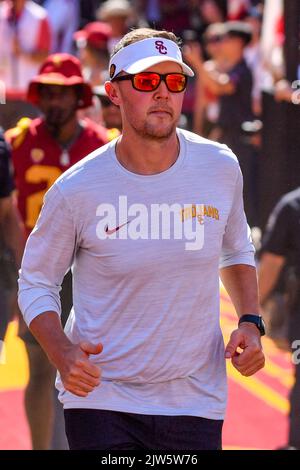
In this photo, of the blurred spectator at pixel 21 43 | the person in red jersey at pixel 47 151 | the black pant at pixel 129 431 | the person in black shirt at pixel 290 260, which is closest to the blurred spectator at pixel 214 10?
the blurred spectator at pixel 21 43

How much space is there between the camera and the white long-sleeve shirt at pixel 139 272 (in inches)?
140

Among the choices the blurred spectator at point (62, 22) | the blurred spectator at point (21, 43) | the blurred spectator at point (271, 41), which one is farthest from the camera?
the blurred spectator at point (62, 22)

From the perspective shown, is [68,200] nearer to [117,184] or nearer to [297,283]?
[117,184]

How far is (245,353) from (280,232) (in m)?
1.94

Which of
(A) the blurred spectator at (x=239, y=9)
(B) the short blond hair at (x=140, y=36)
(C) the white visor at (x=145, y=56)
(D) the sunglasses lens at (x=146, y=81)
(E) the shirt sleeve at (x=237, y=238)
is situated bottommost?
(E) the shirt sleeve at (x=237, y=238)

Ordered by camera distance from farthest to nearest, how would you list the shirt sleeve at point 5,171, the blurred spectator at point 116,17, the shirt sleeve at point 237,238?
the blurred spectator at point 116,17 < the shirt sleeve at point 5,171 < the shirt sleeve at point 237,238

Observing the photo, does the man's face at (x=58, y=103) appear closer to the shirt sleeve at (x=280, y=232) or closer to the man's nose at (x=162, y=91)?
the shirt sleeve at (x=280, y=232)

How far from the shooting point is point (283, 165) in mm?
6297

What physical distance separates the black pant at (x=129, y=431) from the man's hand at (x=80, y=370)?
0.23 m

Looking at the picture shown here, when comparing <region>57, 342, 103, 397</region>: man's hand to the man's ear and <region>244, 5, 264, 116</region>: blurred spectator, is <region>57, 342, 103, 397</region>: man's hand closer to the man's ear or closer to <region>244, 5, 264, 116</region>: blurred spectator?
the man's ear

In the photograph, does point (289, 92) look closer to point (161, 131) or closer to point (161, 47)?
point (161, 47)

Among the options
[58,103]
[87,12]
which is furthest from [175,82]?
[87,12]

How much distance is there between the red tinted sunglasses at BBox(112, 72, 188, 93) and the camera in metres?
3.60

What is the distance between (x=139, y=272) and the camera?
3.52 m
